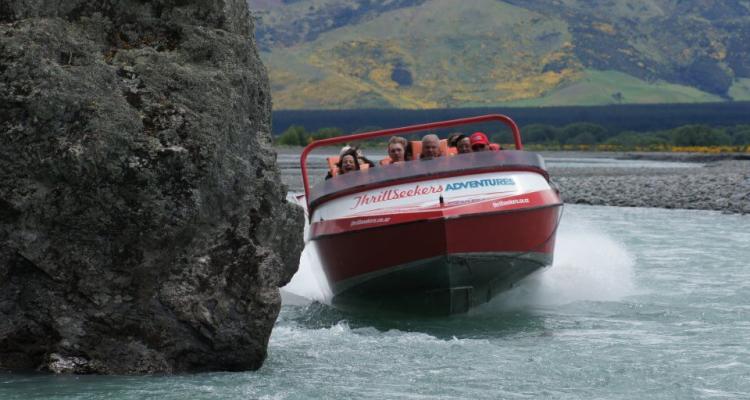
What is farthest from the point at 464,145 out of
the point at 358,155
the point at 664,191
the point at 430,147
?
the point at 664,191

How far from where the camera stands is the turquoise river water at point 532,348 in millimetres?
9469

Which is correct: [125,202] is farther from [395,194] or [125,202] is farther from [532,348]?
[395,194]

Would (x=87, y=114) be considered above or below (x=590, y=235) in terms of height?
above

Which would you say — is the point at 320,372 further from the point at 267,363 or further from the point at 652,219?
the point at 652,219

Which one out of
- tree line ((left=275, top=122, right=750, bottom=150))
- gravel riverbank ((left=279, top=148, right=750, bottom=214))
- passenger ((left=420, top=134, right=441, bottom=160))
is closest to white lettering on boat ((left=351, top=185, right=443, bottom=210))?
passenger ((left=420, top=134, right=441, bottom=160))

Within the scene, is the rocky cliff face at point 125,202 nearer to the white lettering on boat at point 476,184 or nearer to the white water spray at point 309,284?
the white lettering on boat at point 476,184

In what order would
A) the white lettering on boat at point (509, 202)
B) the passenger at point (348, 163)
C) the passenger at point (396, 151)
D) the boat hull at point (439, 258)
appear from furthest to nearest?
1. the passenger at point (348, 163)
2. the passenger at point (396, 151)
3. the white lettering on boat at point (509, 202)
4. the boat hull at point (439, 258)

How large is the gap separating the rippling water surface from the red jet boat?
1.20 ft

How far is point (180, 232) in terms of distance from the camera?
9211 millimetres

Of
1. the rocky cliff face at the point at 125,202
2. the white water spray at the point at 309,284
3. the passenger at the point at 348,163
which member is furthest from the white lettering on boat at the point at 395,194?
the rocky cliff face at the point at 125,202

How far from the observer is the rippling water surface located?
31.1 feet

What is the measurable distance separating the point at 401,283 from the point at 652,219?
56.2 feet

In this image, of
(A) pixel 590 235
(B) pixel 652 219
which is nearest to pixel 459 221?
(A) pixel 590 235

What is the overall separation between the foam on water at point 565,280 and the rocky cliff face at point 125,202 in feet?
19.2
